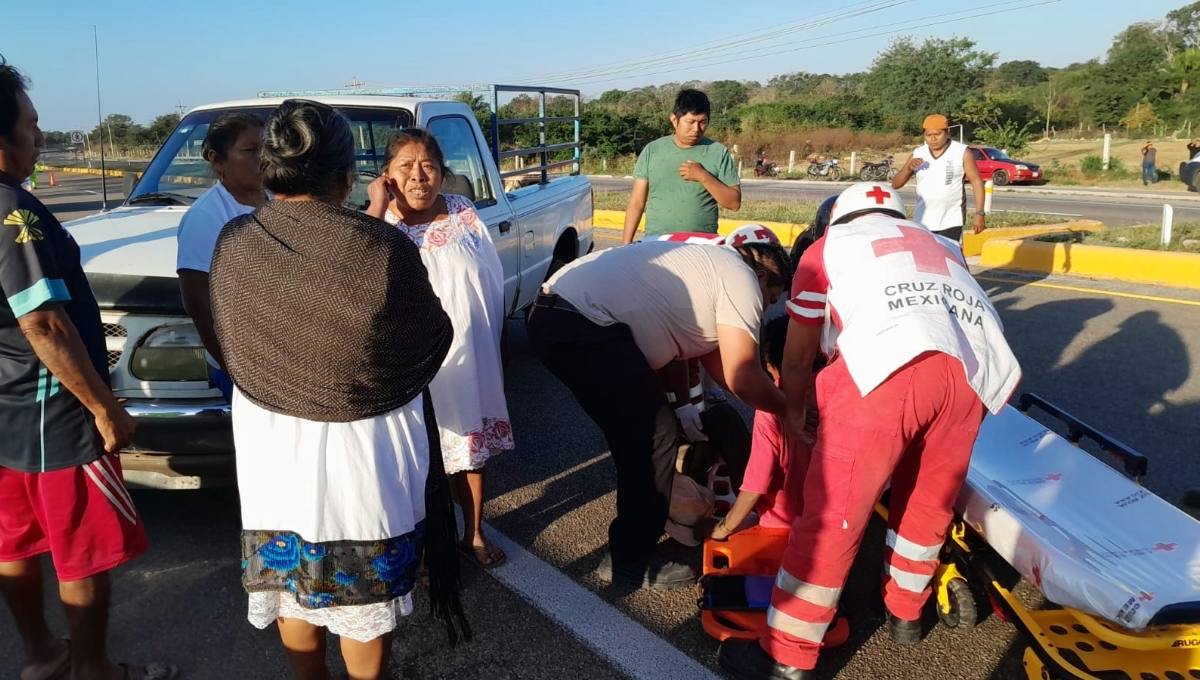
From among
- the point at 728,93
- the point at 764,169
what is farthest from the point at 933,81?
the point at 728,93

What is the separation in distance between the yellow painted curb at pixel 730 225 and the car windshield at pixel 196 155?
16.3 ft

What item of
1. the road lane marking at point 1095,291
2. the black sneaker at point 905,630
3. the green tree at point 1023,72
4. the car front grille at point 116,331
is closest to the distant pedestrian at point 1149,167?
the road lane marking at point 1095,291

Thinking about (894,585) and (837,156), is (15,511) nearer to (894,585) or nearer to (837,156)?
(894,585)

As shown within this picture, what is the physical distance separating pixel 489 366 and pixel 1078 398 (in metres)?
4.31

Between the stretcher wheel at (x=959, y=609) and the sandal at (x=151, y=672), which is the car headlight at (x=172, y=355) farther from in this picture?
the stretcher wheel at (x=959, y=609)

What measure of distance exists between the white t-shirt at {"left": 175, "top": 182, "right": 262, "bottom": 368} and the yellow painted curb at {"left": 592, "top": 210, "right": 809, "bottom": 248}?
6751 millimetres

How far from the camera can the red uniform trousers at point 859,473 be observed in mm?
2578

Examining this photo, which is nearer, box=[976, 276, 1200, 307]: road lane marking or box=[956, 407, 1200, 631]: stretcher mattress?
box=[956, 407, 1200, 631]: stretcher mattress

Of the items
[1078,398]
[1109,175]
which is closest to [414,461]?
[1078,398]

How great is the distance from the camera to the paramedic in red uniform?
2562mm

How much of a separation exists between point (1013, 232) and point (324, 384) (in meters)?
12.7

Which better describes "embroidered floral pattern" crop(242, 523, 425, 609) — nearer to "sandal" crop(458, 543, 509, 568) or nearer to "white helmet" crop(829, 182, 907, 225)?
"sandal" crop(458, 543, 509, 568)

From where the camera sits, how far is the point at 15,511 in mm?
2613

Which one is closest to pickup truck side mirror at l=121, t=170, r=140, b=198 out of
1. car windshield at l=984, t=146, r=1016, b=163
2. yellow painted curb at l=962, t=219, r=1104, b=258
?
yellow painted curb at l=962, t=219, r=1104, b=258
